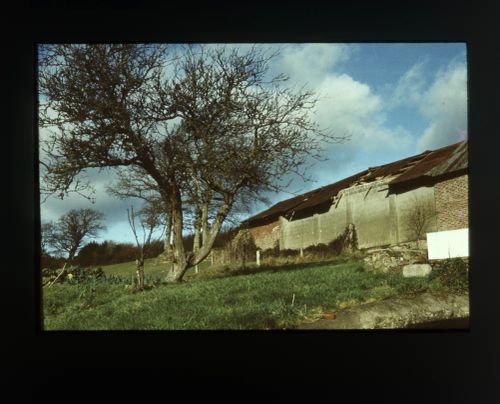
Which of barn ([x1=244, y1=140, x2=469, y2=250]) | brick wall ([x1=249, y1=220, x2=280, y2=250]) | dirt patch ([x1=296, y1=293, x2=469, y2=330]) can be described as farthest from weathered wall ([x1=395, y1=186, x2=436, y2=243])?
brick wall ([x1=249, y1=220, x2=280, y2=250])

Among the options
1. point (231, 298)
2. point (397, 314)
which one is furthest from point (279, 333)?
point (397, 314)

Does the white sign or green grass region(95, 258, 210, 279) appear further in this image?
green grass region(95, 258, 210, 279)

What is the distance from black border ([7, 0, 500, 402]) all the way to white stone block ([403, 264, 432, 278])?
0.33 meters

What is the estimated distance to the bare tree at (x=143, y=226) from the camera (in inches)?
196

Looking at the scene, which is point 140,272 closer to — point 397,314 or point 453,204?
point 397,314

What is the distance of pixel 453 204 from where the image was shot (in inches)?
191

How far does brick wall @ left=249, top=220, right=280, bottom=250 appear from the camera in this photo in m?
4.96

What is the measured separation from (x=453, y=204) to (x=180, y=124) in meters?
2.11

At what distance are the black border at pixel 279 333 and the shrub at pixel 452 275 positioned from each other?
71mm

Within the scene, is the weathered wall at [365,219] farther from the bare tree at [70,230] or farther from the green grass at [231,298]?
the bare tree at [70,230]

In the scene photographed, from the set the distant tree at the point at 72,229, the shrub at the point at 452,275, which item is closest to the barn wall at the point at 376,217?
the shrub at the point at 452,275

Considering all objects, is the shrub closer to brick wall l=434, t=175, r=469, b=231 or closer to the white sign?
the white sign

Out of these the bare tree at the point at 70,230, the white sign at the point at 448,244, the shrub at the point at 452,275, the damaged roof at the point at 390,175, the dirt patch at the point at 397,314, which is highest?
the damaged roof at the point at 390,175
